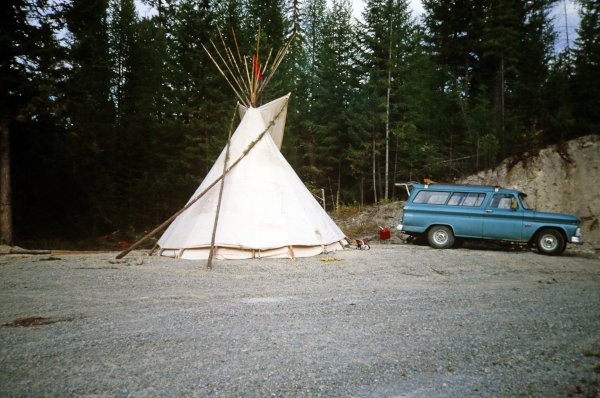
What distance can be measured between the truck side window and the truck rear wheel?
1.42m

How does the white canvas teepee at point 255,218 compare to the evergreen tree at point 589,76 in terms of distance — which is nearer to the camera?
the white canvas teepee at point 255,218

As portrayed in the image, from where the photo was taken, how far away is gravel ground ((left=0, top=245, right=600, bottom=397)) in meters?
2.35

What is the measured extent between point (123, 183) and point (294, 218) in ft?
45.2

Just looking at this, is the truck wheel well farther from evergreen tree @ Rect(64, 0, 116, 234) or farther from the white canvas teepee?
evergreen tree @ Rect(64, 0, 116, 234)

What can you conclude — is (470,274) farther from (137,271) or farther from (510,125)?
(510,125)

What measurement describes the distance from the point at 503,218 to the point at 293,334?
884 cm

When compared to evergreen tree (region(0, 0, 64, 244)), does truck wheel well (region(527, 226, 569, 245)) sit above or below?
below

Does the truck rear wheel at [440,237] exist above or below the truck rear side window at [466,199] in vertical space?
Result: below

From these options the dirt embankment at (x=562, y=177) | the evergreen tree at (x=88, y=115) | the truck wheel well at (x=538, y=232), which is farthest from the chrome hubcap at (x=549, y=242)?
the evergreen tree at (x=88, y=115)

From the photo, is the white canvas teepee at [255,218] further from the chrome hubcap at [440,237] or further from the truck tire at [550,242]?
the truck tire at [550,242]

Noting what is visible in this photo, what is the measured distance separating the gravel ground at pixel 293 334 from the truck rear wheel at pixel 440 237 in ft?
13.5

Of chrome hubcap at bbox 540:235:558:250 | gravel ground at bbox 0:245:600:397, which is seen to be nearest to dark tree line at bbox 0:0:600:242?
chrome hubcap at bbox 540:235:558:250

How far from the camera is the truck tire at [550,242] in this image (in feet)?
30.7

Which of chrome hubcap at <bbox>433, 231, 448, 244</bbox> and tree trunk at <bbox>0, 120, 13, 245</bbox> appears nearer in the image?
tree trunk at <bbox>0, 120, 13, 245</bbox>
